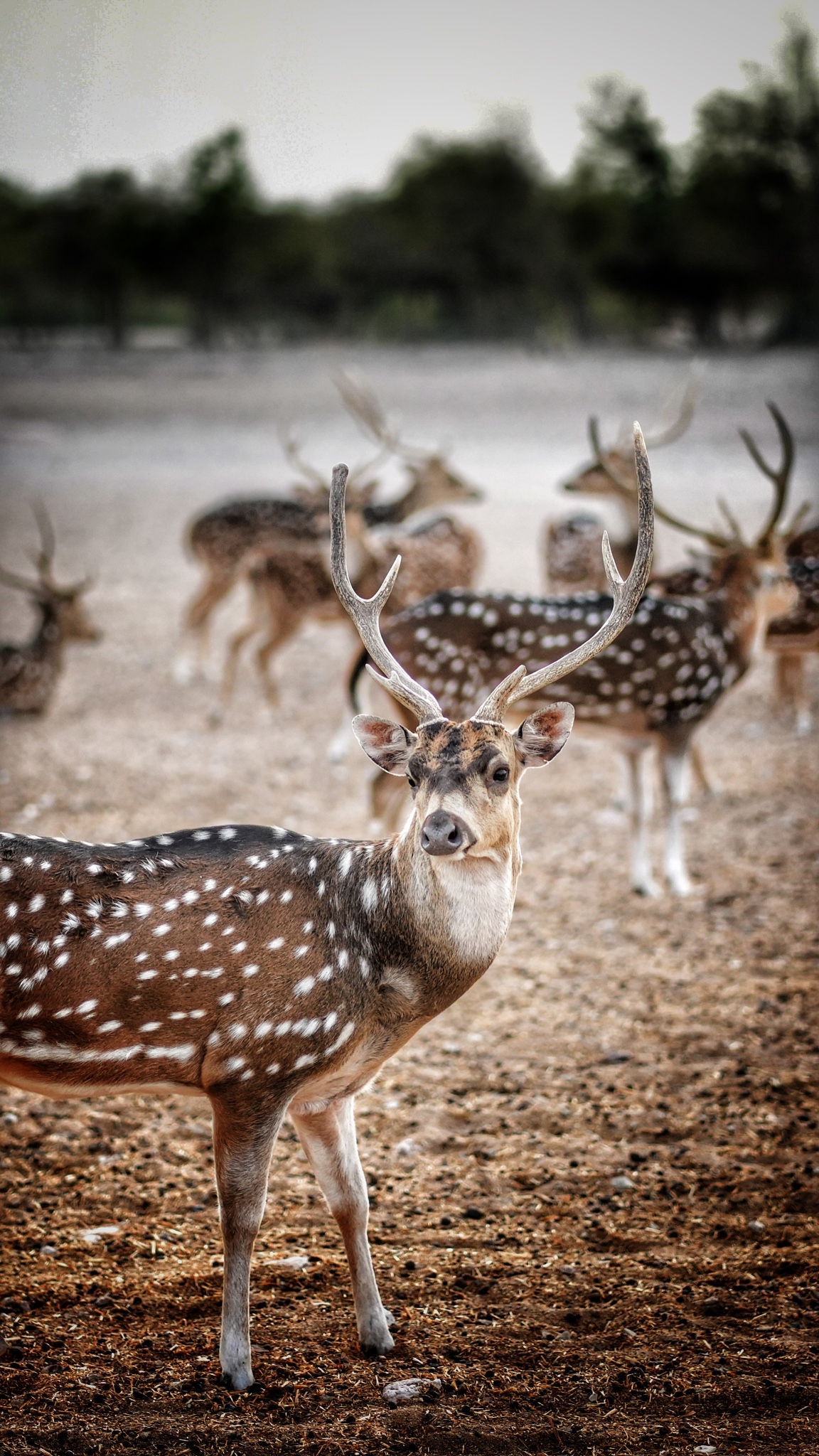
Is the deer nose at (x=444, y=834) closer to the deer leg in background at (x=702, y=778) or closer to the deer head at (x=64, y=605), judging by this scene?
the deer leg in background at (x=702, y=778)

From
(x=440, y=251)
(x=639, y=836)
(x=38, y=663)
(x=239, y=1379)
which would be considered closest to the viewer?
(x=239, y=1379)

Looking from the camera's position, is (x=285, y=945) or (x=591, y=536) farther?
(x=591, y=536)

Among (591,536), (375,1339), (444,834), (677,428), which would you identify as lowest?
(375,1339)

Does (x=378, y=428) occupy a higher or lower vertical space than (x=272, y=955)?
higher

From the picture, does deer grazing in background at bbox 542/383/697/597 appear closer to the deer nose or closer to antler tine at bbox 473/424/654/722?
antler tine at bbox 473/424/654/722

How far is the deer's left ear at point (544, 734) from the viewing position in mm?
3100

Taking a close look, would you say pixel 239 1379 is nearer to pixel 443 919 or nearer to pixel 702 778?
pixel 443 919

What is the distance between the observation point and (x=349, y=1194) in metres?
3.12

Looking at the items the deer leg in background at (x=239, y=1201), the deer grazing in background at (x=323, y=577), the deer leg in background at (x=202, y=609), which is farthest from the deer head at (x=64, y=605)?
the deer leg in background at (x=239, y=1201)

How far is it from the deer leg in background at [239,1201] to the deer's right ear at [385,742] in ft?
2.76

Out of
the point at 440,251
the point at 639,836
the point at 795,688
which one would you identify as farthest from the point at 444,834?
the point at 440,251

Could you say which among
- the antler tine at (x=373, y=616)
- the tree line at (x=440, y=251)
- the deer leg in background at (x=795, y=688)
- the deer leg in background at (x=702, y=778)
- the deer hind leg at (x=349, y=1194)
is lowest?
the deer hind leg at (x=349, y=1194)

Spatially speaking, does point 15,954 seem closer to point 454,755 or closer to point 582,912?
point 454,755

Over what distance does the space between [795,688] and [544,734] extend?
222 inches
